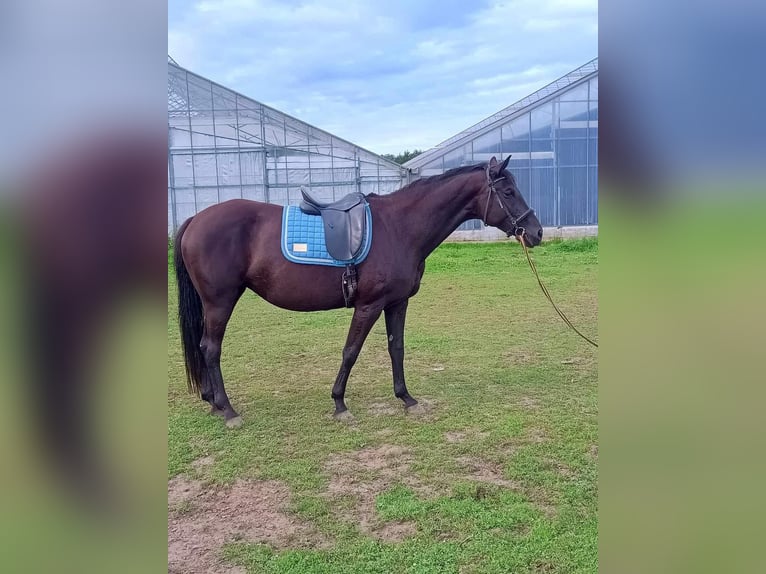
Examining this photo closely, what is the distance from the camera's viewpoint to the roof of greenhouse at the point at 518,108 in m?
15.4

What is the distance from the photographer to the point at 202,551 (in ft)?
7.89

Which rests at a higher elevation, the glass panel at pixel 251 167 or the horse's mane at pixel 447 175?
the glass panel at pixel 251 167

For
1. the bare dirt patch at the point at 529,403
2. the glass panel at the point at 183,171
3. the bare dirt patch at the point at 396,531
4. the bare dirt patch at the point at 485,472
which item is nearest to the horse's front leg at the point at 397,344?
the bare dirt patch at the point at 529,403

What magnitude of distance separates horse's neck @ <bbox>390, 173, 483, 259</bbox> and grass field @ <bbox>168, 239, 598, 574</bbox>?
54.5 inches

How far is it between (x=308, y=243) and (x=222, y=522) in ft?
6.58

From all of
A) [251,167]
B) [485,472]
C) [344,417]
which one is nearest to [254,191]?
[251,167]

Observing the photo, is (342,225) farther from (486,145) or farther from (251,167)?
(251,167)

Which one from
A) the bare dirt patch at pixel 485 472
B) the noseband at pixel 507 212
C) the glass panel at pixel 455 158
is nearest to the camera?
the bare dirt patch at pixel 485 472

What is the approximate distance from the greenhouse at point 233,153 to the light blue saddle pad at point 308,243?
1170 cm

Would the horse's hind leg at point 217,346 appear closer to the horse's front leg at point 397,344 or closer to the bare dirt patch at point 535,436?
the horse's front leg at point 397,344

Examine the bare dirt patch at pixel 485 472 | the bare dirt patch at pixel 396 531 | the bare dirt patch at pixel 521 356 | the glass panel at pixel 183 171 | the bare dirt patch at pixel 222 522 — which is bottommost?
the bare dirt patch at pixel 222 522
